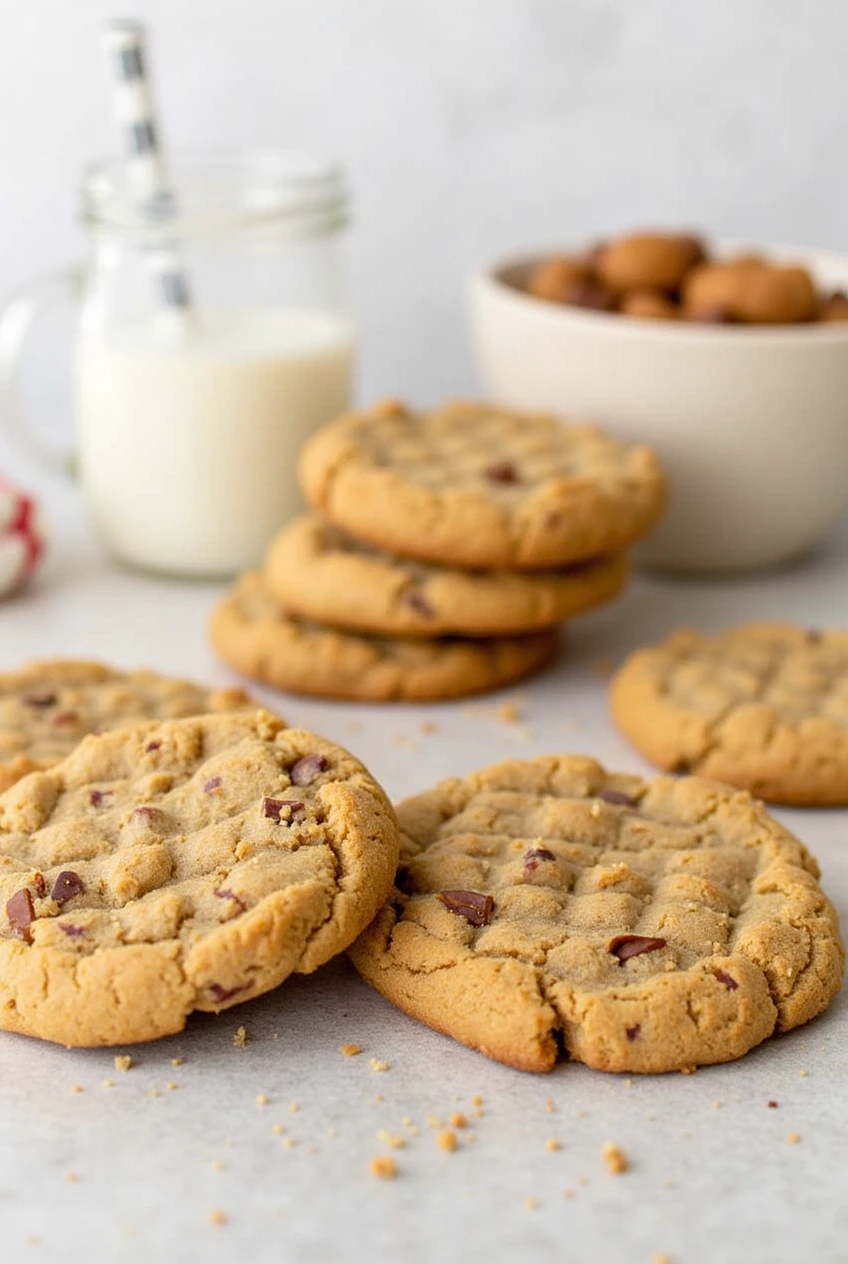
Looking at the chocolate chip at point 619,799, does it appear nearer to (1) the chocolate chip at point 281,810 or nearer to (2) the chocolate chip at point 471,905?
(2) the chocolate chip at point 471,905

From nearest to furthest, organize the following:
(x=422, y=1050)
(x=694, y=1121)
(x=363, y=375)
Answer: (x=694, y=1121) < (x=422, y=1050) < (x=363, y=375)

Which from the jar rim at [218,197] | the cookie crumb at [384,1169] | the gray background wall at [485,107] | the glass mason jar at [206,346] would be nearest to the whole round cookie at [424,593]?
the glass mason jar at [206,346]

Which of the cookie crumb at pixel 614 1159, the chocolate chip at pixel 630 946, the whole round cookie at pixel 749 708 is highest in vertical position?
the chocolate chip at pixel 630 946

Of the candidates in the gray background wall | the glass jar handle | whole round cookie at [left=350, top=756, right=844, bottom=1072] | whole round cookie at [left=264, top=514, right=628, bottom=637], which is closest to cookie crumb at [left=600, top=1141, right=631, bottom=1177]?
whole round cookie at [left=350, top=756, right=844, bottom=1072]

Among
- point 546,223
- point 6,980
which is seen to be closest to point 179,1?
point 546,223

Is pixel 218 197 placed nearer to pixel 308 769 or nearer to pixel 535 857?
pixel 308 769

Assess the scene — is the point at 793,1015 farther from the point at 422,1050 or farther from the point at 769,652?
the point at 769,652
